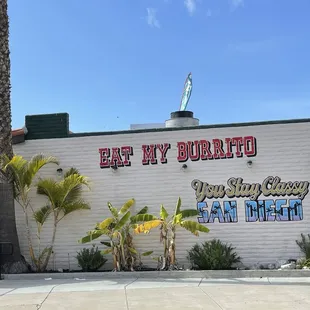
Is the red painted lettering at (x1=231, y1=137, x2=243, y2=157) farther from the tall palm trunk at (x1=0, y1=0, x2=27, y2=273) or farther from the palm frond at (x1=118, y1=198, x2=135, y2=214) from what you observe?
the tall palm trunk at (x1=0, y1=0, x2=27, y2=273)

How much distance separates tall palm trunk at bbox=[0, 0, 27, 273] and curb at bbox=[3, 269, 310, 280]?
610mm

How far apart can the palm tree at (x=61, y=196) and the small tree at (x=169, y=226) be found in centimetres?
197

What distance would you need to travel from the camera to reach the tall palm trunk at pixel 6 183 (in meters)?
13.4

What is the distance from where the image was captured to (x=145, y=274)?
12438mm

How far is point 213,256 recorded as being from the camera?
1279 centimetres

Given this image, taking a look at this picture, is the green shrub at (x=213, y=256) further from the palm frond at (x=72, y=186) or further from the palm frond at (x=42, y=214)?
the palm frond at (x=42, y=214)

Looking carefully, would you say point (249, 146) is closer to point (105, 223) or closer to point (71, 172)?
point (105, 223)

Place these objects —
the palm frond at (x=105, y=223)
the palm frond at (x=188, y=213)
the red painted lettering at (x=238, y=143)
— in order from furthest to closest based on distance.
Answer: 1. the red painted lettering at (x=238, y=143)
2. the palm frond at (x=188, y=213)
3. the palm frond at (x=105, y=223)

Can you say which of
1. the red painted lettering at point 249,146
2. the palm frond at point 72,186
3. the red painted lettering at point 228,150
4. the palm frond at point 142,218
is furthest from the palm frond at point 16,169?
the red painted lettering at point 249,146

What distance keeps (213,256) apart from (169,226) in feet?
4.86

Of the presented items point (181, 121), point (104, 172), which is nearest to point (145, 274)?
point (104, 172)

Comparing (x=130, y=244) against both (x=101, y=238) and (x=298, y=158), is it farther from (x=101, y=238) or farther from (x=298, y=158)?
(x=298, y=158)

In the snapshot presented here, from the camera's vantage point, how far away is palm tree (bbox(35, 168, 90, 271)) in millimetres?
13320

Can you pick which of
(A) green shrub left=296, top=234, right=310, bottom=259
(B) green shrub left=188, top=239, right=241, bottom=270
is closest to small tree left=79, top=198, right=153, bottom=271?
(B) green shrub left=188, top=239, right=241, bottom=270
